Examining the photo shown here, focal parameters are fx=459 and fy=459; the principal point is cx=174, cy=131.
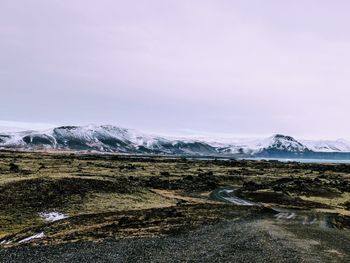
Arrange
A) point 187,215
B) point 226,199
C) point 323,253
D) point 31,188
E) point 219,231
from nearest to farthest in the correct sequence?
point 323,253, point 219,231, point 187,215, point 31,188, point 226,199

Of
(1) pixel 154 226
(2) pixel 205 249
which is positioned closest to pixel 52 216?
(1) pixel 154 226

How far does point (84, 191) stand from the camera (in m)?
69.9

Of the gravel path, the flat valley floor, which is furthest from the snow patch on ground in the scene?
the gravel path

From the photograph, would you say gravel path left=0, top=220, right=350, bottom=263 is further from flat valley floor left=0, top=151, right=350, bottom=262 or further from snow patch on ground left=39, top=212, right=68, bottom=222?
snow patch on ground left=39, top=212, right=68, bottom=222

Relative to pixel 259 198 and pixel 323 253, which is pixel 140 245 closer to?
pixel 323 253

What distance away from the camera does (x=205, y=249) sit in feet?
120

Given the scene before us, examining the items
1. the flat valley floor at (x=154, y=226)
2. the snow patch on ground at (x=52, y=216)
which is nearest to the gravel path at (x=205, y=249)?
the flat valley floor at (x=154, y=226)

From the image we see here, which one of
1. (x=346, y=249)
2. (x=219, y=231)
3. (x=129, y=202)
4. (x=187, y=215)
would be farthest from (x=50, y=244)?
(x=129, y=202)

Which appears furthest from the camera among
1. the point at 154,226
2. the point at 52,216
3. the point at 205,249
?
the point at 52,216

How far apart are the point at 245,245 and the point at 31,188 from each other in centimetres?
4004

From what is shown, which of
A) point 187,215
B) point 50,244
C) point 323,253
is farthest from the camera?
point 187,215

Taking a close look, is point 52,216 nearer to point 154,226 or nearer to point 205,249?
point 154,226

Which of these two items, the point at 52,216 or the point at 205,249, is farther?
the point at 52,216

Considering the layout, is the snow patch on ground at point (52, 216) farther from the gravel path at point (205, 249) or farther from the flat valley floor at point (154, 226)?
the gravel path at point (205, 249)
